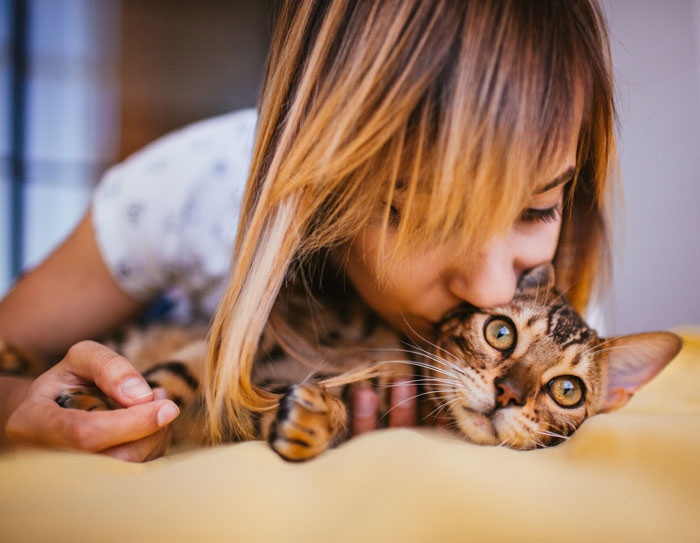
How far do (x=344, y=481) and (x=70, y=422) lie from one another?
0.88ft

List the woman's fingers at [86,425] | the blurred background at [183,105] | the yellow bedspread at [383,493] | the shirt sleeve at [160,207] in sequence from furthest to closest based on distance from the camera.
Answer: the shirt sleeve at [160,207], the blurred background at [183,105], the woman's fingers at [86,425], the yellow bedspread at [383,493]

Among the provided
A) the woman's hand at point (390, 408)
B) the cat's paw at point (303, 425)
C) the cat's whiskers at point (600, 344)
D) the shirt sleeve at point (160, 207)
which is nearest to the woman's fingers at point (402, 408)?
the woman's hand at point (390, 408)

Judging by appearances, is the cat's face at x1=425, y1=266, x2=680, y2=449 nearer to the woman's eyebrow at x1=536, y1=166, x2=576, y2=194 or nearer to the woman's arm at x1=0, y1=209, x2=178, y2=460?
the woman's eyebrow at x1=536, y1=166, x2=576, y2=194

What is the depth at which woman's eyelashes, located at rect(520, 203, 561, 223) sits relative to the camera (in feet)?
1.75

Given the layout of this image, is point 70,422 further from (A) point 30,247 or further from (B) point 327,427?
(A) point 30,247

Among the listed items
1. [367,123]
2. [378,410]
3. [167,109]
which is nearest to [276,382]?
[378,410]

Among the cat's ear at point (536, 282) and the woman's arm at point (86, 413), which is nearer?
the woman's arm at point (86, 413)

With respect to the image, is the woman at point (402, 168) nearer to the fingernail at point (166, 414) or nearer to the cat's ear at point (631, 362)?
the fingernail at point (166, 414)

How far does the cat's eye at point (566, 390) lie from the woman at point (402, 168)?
0.39 ft

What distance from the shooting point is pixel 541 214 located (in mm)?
546

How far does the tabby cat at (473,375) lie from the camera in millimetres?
536

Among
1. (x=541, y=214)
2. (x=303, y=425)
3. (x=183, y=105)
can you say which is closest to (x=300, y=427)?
(x=303, y=425)

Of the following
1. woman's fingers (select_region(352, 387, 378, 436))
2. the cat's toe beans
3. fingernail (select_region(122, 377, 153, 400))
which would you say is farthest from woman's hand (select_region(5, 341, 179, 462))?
woman's fingers (select_region(352, 387, 378, 436))

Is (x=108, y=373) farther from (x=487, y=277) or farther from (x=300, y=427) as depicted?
(x=487, y=277)
